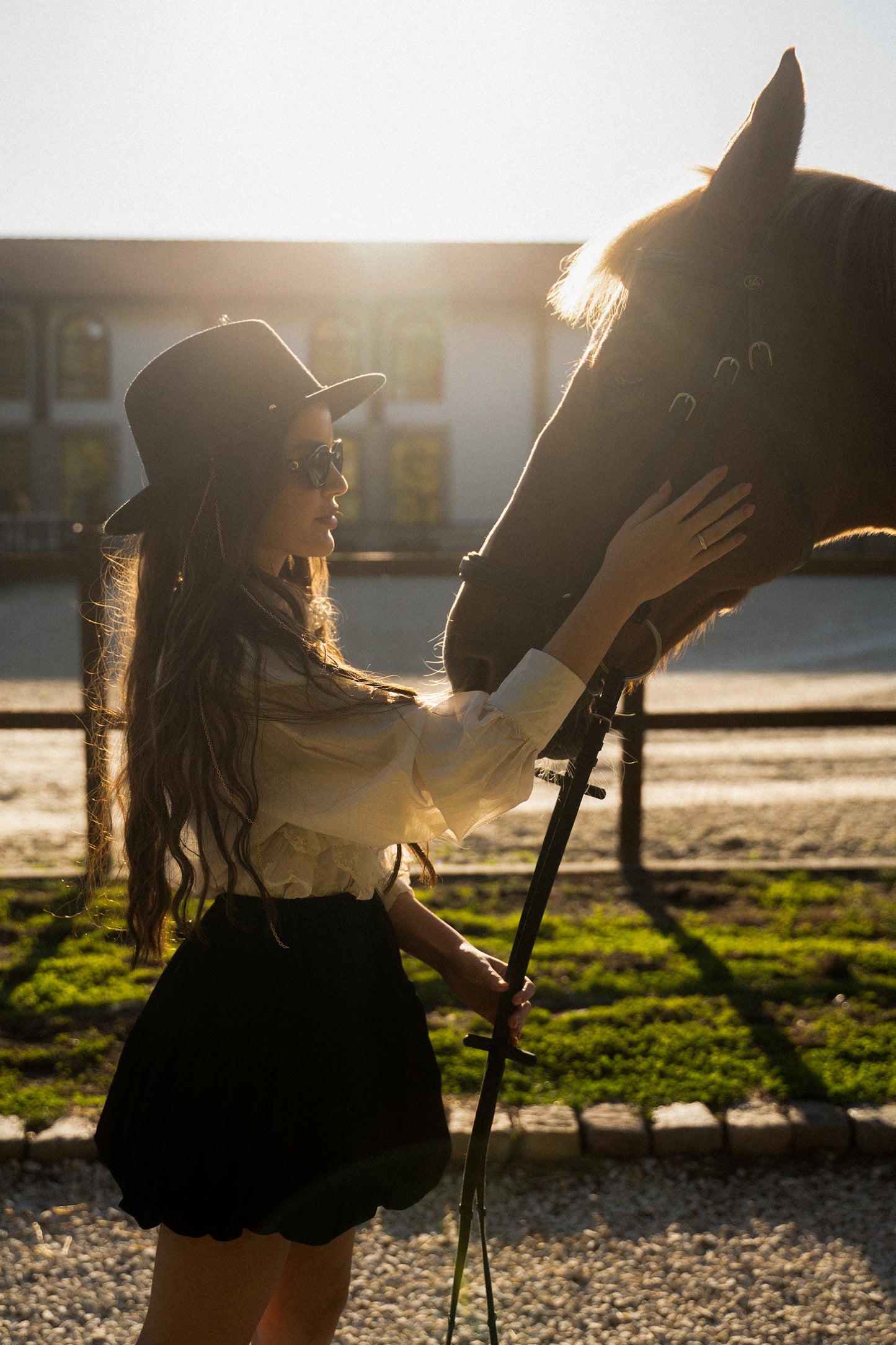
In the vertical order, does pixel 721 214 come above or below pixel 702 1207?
above

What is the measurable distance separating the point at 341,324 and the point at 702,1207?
2176 cm

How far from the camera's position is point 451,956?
1619 millimetres

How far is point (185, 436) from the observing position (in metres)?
1.43

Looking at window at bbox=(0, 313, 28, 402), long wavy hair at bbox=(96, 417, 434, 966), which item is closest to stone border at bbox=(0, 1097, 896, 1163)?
long wavy hair at bbox=(96, 417, 434, 966)

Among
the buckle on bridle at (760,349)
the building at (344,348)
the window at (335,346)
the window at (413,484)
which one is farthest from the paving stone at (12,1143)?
the window at (335,346)

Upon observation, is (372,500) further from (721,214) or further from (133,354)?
(721,214)

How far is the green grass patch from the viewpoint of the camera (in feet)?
9.55

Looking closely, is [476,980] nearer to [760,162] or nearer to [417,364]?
[760,162]

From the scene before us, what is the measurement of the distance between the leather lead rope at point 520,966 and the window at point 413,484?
2136cm

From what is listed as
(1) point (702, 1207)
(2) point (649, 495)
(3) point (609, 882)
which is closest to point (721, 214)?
(2) point (649, 495)

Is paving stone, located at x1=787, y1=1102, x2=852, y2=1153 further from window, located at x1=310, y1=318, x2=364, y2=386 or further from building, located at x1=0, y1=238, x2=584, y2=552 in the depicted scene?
window, located at x1=310, y1=318, x2=364, y2=386

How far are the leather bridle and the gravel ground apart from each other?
1.44m

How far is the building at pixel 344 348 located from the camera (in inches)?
861

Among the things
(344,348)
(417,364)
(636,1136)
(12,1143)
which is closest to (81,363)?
(344,348)
